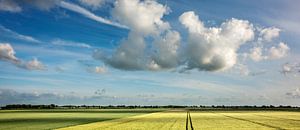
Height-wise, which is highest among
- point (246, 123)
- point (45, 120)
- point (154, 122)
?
point (45, 120)

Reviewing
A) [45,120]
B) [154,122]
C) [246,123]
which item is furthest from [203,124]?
[45,120]

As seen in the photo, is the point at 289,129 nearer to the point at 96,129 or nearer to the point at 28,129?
the point at 96,129

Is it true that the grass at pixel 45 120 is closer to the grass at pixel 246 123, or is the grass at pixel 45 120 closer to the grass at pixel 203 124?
the grass at pixel 203 124

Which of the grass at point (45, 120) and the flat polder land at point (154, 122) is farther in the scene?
the grass at point (45, 120)

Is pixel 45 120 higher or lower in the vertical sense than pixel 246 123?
higher

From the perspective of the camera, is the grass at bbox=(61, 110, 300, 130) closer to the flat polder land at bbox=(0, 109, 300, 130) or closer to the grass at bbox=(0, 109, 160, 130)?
the flat polder land at bbox=(0, 109, 300, 130)

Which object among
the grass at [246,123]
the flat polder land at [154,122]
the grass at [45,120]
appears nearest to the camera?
the grass at [246,123]

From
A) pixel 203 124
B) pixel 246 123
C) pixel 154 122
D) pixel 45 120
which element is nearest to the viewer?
pixel 203 124

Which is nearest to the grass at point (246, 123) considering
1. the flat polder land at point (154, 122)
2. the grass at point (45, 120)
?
the flat polder land at point (154, 122)

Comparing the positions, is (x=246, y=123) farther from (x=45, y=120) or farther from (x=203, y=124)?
(x=45, y=120)

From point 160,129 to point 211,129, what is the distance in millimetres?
4983

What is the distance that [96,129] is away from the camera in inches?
1351

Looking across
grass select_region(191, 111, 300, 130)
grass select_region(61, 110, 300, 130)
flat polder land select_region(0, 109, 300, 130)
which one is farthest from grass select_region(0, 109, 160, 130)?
grass select_region(191, 111, 300, 130)

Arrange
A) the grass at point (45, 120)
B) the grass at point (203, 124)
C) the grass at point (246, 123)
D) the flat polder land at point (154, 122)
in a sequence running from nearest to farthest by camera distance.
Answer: the grass at point (203, 124)
the grass at point (246, 123)
the flat polder land at point (154, 122)
the grass at point (45, 120)
